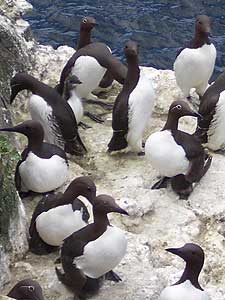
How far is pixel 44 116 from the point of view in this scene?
1255 centimetres

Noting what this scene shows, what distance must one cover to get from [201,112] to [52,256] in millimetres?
2939

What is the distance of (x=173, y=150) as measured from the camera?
11.9m

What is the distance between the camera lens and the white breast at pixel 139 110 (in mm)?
12570

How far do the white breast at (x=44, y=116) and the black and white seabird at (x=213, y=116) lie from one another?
66.1 inches

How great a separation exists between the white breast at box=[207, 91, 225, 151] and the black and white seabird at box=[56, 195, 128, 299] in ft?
9.80

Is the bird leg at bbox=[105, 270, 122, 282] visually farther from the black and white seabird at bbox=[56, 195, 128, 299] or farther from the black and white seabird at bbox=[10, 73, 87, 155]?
the black and white seabird at bbox=[10, 73, 87, 155]

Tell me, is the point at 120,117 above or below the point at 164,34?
above

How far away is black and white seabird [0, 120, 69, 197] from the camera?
1154cm

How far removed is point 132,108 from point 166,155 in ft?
3.28

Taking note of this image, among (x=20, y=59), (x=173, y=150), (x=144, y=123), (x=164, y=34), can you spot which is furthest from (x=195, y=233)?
(x=164, y=34)

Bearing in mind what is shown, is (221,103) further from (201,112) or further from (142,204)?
(142,204)

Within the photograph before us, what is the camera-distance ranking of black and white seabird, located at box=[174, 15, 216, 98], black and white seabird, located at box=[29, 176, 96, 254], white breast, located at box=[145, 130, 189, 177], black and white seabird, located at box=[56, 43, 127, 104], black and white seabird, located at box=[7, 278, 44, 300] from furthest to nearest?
1. black and white seabird, located at box=[174, 15, 216, 98]
2. black and white seabird, located at box=[56, 43, 127, 104]
3. white breast, located at box=[145, 130, 189, 177]
4. black and white seabird, located at box=[29, 176, 96, 254]
5. black and white seabird, located at box=[7, 278, 44, 300]

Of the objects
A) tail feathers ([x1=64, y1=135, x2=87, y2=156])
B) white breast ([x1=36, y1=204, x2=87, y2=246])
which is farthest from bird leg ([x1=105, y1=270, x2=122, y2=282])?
tail feathers ([x1=64, y1=135, x2=87, y2=156])

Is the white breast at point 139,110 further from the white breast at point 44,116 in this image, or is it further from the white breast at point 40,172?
the white breast at point 40,172
